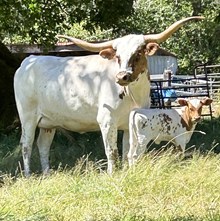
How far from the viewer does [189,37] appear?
3841cm

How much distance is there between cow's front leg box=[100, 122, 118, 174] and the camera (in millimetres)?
9273

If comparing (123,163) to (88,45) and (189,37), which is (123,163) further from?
(189,37)

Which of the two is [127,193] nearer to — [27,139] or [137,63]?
[137,63]

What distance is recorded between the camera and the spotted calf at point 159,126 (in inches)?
349

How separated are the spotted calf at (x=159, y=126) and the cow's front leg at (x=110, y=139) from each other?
1.28ft

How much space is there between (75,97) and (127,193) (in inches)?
105

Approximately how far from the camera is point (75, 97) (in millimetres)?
9805

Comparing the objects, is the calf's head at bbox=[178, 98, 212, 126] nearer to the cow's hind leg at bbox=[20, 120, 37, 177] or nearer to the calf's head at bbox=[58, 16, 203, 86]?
the calf's head at bbox=[58, 16, 203, 86]

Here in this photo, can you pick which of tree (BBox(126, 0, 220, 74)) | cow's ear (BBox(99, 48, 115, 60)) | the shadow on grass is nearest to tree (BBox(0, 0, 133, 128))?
the shadow on grass

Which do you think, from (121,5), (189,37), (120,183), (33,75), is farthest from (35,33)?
(189,37)

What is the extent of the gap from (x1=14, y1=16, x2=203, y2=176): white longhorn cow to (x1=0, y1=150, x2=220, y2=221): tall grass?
0.78m

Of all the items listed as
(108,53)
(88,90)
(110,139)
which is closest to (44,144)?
(88,90)

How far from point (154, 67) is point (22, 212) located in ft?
111

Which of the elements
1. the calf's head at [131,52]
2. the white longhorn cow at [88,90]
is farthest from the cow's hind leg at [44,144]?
the calf's head at [131,52]
